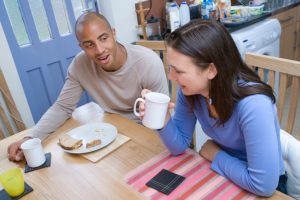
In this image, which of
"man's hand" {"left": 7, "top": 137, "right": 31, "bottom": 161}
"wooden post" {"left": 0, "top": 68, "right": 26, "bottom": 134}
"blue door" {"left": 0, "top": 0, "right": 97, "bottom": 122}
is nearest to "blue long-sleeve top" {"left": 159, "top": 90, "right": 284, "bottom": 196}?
"man's hand" {"left": 7, "top": 137, "right": 31, "bottom": 161}

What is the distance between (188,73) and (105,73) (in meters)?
0.73

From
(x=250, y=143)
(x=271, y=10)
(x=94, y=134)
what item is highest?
(x=271, y=10)

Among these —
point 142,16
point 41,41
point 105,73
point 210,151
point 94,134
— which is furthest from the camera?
point 142,16

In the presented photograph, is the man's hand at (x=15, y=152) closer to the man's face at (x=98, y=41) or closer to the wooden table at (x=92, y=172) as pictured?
the wooden table at (x=92, y=172)

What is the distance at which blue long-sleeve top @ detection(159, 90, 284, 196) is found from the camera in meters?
0.82

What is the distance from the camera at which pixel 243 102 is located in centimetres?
88

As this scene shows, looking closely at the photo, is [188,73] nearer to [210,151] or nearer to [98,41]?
[210,151]

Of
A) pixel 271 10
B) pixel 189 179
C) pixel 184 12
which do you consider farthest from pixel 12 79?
pixel 271 10

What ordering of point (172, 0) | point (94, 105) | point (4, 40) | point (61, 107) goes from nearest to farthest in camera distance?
point (61, 107) < point (94, 105) < point (4, 40) < point (172, 0)

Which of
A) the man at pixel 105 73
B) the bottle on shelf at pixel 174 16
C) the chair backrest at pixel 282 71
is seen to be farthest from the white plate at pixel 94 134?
the bottle on shelf at pixel 174 16

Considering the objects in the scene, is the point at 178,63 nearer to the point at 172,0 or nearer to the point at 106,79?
the point at 106,79

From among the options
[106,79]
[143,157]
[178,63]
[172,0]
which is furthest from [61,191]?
[172,0]

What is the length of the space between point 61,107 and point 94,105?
22 centimetres

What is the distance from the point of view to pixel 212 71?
0.90 m
